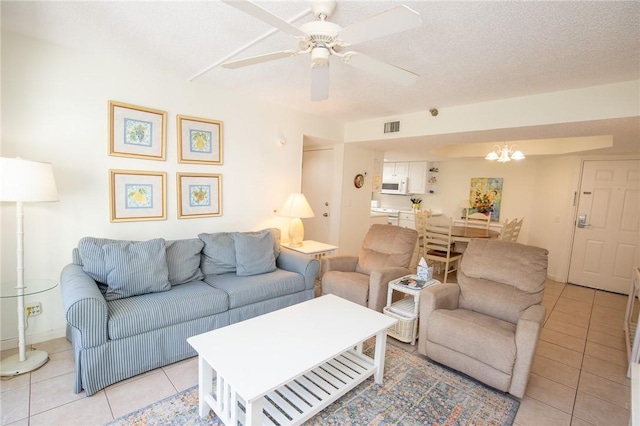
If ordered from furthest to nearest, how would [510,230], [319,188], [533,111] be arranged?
[319,188] < [510,230] < [533,111]

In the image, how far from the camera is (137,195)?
9.27 ft

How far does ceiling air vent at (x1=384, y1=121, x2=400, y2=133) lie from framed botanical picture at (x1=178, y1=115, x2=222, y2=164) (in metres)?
2.18

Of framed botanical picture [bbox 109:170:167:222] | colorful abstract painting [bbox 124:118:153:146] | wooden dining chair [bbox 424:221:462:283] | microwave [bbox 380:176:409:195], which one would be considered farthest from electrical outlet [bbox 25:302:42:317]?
microwave [bbox 380:176:409:195]

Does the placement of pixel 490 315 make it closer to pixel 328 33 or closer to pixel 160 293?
pixel 328 33

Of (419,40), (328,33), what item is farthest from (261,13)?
(419,40)

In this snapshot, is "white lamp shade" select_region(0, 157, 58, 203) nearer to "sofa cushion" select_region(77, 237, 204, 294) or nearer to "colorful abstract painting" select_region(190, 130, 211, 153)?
"sofa cushion" select_region(77, 237, 204, 294)

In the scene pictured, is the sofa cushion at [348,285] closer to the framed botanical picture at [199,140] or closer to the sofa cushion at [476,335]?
the sofa cushion at [476,335]

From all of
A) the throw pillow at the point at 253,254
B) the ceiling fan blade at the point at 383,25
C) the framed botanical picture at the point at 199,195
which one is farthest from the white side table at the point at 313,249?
Answer: the ceiling fan blade at the point at 383,25

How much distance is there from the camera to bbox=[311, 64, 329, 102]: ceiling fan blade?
5.60 ft

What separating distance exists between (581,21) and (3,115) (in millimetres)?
3859

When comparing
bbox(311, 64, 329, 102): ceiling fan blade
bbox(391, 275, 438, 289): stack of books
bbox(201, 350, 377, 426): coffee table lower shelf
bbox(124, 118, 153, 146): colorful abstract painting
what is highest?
bbox(311, 64, 329, 102): ceiling fan blade

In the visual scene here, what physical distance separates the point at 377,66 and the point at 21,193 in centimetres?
237

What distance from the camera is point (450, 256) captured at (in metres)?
4.59

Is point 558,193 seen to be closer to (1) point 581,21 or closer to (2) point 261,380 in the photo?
(1) point 581,21
